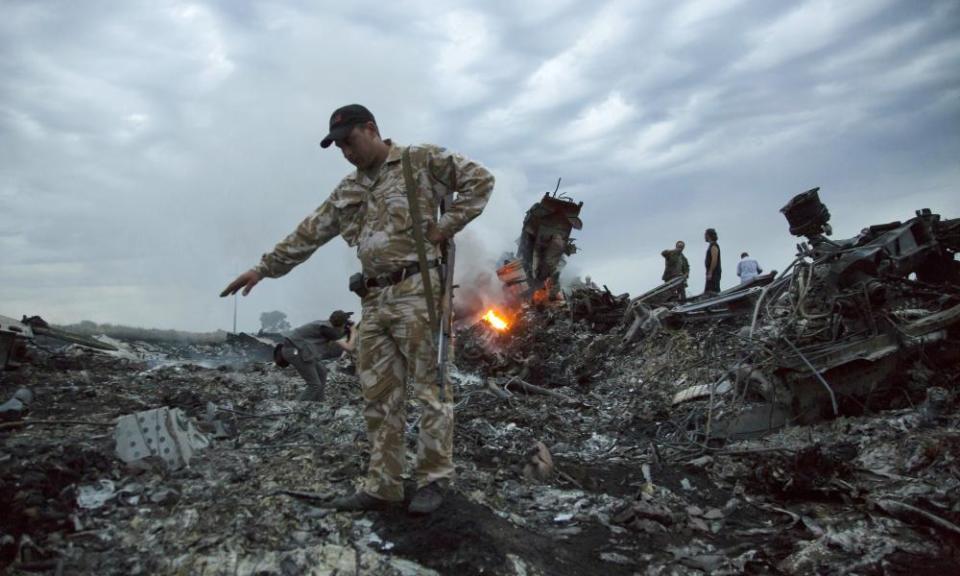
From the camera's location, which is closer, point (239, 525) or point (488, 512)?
point (239, 525)

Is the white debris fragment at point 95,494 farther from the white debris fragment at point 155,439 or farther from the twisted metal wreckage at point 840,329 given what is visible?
the twisted metal wreckage at point 840,329

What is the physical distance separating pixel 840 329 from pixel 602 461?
110 inches

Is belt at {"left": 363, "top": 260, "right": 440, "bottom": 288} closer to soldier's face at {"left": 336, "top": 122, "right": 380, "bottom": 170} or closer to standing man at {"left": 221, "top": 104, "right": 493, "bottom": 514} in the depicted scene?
standing man at {"left": 221, "top": 104, "right": 493, "bottom": 514}

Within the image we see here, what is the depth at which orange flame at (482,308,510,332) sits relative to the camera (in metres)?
13.5

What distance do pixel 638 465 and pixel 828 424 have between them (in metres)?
1.82

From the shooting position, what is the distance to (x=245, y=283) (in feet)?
11.4

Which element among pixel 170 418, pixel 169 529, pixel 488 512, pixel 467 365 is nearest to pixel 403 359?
pixel 488 512

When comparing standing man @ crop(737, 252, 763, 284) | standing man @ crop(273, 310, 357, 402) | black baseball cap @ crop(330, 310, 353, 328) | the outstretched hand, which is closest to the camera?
the outstretched hand

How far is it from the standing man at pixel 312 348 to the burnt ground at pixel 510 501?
0.90 metres

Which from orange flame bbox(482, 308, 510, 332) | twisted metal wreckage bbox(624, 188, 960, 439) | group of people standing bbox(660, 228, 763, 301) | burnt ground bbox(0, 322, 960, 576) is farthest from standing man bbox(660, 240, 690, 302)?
burnt ground bbox(0, 322, 960, 576)

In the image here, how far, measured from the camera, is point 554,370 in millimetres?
10641

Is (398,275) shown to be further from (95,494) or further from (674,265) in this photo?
(674,265)

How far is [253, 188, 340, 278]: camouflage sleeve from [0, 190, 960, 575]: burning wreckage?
1381 mm

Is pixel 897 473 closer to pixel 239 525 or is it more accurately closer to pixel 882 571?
pixel 882 571
